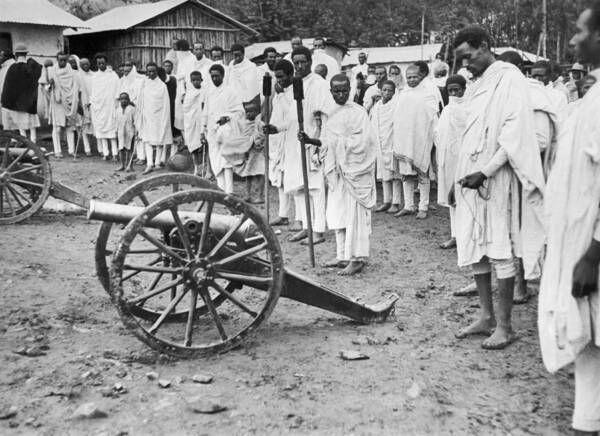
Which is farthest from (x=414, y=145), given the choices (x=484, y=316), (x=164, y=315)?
(x=164, y=315)

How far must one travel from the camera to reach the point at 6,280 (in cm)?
617

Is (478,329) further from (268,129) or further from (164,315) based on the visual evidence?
(268,129)

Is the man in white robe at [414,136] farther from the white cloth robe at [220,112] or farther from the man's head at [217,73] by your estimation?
the man's head at [217,73]

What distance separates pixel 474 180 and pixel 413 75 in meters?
5.57

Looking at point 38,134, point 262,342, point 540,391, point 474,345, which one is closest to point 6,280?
point 262,342

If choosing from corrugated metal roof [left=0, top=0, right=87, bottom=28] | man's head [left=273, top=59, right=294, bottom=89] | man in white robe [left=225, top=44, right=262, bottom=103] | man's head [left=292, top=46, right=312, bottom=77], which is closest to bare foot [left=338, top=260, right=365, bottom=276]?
man's head [left=292, top=46, right=312, bottom=77]

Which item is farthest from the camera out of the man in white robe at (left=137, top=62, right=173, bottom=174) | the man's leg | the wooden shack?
the wooden shack

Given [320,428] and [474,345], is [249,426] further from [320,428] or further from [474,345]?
[474,345]

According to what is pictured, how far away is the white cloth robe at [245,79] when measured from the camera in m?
11.5

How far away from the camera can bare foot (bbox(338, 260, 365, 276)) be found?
6.92 meters

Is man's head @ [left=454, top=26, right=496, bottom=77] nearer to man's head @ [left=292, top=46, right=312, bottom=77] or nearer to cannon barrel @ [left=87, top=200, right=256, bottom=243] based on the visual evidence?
cannon barrel @ [left=87, top=200, right=256, bottom=243]

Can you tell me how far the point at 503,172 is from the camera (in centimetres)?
452

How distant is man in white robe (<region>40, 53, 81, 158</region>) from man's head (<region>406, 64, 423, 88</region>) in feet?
28.1

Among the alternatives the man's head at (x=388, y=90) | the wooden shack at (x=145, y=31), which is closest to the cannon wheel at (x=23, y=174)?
the man's head at (x=388, y=90)
